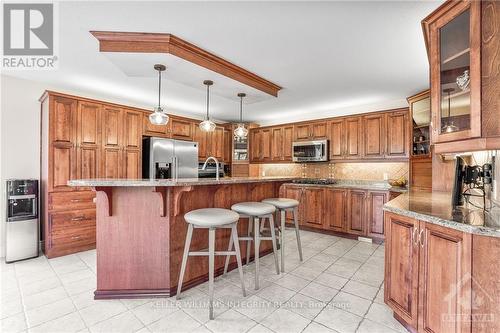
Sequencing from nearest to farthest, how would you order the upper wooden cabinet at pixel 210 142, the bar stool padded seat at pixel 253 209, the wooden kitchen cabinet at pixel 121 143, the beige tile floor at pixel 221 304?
1. the beige tile floor at pixel 221 304
2. the bar stool padded seat at pixel 253 209
3. the wooden kitchen cabinet at pixel 121 143
4. the upper wooden cabinet at pixel 210 142

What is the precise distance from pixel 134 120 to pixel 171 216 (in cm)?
267

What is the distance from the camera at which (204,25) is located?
6.76ft

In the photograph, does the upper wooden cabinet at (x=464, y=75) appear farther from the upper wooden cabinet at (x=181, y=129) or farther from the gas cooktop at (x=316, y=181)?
the upper wooden cabinet at (x=181, y=129)

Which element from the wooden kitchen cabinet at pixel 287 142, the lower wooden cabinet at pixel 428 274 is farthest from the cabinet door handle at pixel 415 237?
the wooden kitchen cabinet at pixel 287 142

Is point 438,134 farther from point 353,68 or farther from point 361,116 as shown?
point 361,116

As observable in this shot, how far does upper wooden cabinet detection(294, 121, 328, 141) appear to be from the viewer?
195 inches

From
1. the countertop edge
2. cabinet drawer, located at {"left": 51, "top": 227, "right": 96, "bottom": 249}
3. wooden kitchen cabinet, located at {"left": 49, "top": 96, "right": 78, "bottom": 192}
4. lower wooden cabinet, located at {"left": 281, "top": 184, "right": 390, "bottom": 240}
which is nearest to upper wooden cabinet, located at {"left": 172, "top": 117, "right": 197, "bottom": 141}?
wooden kitchen cabinet, located at {"left": 49, "top": 96, "right": 78, "bottom": 192}

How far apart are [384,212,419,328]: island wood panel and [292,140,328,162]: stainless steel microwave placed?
2.95 meters

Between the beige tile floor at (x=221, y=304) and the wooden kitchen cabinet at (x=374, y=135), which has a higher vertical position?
the wooden kitchen cabinet at (x=374, y=135)

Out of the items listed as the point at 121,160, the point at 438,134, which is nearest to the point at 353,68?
the point at 438,134

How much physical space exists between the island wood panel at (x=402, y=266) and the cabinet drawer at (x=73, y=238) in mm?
3934

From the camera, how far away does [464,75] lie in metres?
1.60

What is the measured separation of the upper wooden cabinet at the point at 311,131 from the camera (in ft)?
16.2

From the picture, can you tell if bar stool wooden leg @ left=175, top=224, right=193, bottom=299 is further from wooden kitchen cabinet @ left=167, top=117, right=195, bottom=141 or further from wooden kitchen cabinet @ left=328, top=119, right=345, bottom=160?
wooden kitchen cabinet @ left=328, top=119, right=345, bottom=160
